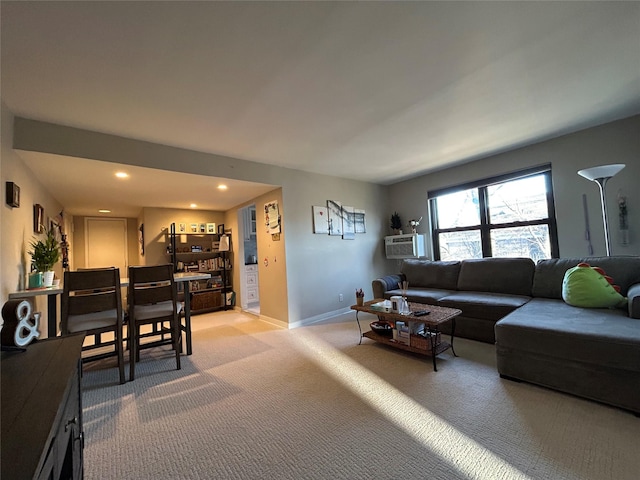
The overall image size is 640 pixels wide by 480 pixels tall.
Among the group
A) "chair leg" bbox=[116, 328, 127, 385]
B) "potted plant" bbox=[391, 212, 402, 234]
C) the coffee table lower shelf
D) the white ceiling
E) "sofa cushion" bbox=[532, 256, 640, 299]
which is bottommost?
the coffee table lower shelf

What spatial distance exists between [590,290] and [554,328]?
0.86 m

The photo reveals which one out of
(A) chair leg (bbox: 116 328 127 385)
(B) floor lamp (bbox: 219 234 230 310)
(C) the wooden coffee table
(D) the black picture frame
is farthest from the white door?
(C) the wooden coffee table

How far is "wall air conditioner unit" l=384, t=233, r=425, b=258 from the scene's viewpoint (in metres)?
4.65

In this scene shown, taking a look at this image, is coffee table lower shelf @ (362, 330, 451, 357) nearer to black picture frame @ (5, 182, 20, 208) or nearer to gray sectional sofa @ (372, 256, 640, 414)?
gray sectional sofa @ (372, 256, 640, 414)

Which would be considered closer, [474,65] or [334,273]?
[474,65]

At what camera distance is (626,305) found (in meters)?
2.24

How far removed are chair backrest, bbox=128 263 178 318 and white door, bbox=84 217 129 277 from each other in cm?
394

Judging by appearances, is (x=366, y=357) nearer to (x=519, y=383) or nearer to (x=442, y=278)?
(x=519, y=383)

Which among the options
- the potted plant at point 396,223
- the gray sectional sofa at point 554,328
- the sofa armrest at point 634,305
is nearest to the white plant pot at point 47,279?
the gray sectional sofa at point 554,328

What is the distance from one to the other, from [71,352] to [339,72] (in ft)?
7.07

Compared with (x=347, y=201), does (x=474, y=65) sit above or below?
above

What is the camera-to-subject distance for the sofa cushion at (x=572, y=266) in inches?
97.8

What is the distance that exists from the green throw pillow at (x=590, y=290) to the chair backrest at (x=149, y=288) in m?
3.79

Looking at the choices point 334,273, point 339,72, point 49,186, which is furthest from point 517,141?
point 49,186
